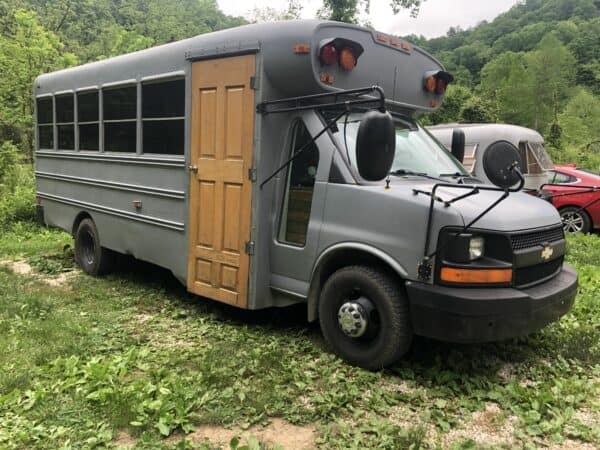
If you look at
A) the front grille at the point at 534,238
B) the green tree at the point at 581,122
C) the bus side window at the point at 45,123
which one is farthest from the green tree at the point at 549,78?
the front grille at the point at 534,238

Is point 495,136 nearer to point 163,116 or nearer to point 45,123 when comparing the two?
point 163,116

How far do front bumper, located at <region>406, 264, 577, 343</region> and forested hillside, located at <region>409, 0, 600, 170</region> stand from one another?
19.5 meters

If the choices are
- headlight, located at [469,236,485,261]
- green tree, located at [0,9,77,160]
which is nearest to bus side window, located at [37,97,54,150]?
headlight, located at [469,236,485,261]

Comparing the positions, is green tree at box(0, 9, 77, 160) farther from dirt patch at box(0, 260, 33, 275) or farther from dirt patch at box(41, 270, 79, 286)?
dirt patch at box(41, 270, 79, 286)

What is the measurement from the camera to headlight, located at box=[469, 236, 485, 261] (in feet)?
11.9

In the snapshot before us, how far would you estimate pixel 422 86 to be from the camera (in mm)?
5266

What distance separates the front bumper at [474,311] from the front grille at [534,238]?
0.32m

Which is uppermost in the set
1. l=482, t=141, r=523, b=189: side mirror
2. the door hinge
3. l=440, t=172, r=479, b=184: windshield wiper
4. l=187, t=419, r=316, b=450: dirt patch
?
l=482, t=141, r=523, b=189: side mirror

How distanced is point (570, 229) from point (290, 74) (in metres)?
8.84

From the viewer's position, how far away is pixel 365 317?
4.06 metres

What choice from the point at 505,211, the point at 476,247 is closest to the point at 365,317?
the point at 476,247

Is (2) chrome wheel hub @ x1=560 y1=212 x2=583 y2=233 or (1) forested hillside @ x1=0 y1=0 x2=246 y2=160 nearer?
(2) chrome wheel hub @ x1=560 y1=212 x2=583 y2=233

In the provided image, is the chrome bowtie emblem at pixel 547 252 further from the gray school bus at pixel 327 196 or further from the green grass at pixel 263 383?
the green grass at pixel 263 383

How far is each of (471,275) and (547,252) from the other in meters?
Answer: 0.82
